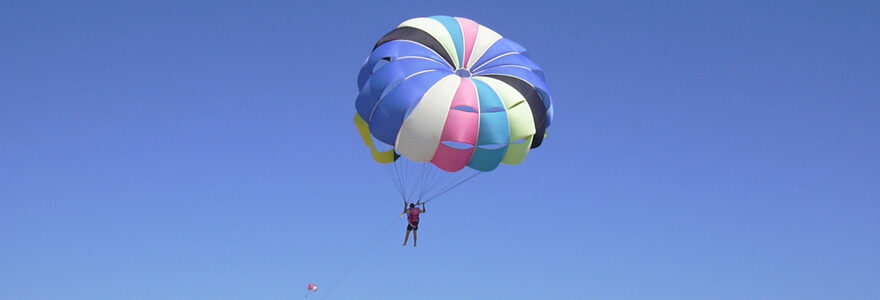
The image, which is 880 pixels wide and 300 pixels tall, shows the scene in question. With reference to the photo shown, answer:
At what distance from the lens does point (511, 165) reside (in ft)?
95.7

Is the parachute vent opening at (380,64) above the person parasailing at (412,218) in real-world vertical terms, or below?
above

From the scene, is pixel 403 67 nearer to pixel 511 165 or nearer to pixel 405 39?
pixel 405 39

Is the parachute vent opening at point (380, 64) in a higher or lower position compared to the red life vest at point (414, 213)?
higher

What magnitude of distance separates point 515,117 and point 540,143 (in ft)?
6.66

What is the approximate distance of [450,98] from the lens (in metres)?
27.6

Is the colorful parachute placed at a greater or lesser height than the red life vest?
greater

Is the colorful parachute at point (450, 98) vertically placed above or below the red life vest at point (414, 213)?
above

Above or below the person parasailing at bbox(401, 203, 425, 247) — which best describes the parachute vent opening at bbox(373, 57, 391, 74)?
above

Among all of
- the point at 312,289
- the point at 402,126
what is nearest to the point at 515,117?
the point at 402,126

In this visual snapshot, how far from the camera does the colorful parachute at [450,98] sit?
27641 millimetres

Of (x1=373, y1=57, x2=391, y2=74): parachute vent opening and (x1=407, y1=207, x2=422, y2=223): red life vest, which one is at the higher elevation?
(x1=373, y1=57, x2=391, y2=74): parachute vent opening

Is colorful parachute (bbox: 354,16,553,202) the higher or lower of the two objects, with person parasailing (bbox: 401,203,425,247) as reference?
higher

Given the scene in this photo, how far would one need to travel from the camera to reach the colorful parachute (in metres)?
27.6

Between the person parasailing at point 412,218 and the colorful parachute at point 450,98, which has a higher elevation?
the colorful parachute at point 450,98
